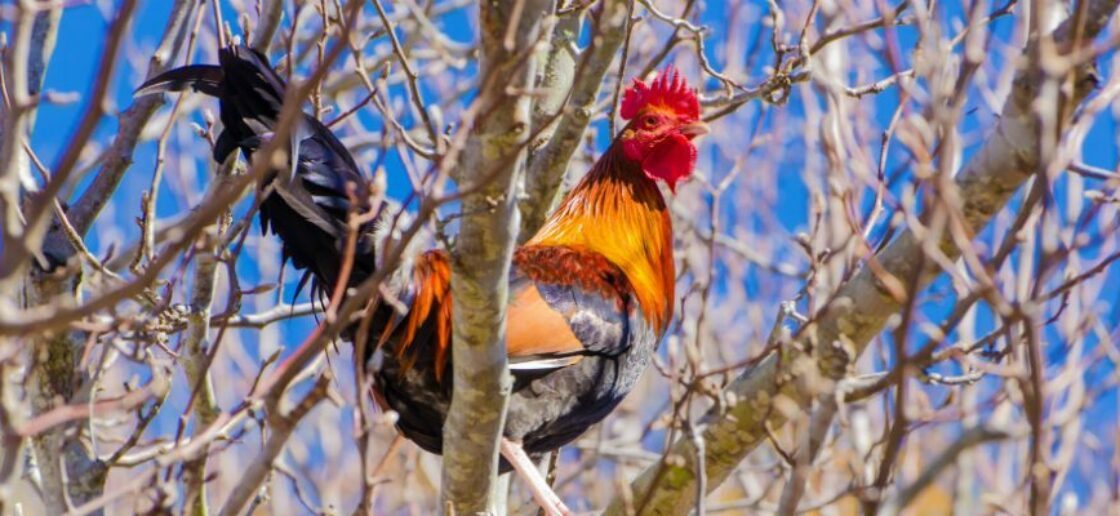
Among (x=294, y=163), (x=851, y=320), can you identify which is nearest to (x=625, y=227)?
(x=294, y=163)

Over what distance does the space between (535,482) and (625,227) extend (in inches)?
45.7

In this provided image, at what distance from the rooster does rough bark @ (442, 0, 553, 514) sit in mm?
379

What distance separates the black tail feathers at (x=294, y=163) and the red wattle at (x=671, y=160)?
1.44 metres

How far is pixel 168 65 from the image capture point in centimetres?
426

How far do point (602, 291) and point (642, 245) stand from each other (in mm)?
473

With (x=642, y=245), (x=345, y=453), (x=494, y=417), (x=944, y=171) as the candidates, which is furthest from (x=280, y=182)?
(x=345, y=453)

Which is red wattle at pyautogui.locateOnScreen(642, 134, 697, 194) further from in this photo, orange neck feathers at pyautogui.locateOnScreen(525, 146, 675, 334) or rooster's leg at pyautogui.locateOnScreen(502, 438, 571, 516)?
rooster's leg at pyautogui.locateOnScreen(502, 438, 571, 516)

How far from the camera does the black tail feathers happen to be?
369 centimetres

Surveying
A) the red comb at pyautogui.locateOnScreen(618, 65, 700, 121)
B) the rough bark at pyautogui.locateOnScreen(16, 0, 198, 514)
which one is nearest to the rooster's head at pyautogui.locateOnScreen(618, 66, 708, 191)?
the red comb at pyautogui.locateOnScreen(618, 65, 700, 121)

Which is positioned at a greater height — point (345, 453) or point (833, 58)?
point (833, 58)

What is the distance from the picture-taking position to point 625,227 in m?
5.02

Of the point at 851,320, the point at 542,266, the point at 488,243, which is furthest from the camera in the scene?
the point at 542,266

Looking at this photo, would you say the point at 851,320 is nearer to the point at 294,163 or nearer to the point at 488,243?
the point at 488,243

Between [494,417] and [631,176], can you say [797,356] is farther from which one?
[631,176]
